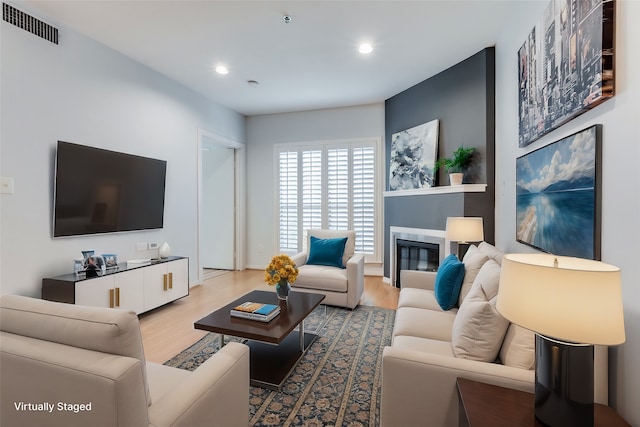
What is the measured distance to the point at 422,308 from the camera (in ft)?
7.90

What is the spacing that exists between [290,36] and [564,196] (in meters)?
2.78

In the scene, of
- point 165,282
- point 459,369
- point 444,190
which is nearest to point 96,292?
point 165,282

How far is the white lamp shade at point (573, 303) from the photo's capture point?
84 centimetres

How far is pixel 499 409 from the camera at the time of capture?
1.08 m

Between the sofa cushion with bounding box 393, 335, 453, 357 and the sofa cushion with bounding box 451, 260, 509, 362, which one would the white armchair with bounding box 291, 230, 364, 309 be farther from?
the sofa cushion with bounding box 451, 260, 509, 362

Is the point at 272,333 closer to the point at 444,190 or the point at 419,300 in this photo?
the point at 419,300

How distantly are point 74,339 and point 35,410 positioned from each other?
0.86 feet

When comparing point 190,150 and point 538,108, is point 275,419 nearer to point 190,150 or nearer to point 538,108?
point 538,108

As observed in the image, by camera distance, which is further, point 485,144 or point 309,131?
point 309,131

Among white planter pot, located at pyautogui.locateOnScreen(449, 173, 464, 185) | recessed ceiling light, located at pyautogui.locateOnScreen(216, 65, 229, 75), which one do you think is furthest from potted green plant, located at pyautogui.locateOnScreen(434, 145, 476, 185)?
recessed ceiling light, located at pyautogui.locateOnScreen(216, 65, 229, 75)

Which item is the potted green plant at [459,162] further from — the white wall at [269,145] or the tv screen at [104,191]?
the tv screen at [104,191]

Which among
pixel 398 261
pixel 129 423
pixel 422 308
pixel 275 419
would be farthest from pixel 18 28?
pixel 398 261

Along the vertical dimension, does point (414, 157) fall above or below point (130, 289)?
above

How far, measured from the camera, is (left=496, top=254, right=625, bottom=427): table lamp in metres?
0.84
